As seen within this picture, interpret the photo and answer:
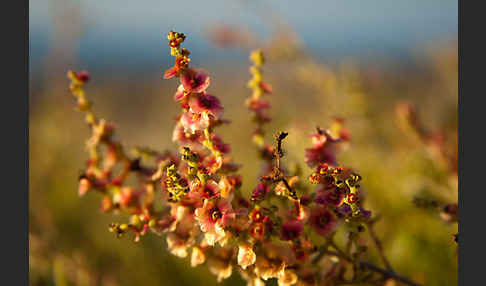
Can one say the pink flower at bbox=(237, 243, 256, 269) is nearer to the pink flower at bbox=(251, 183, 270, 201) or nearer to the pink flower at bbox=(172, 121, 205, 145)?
the pink flower at bbox=(251, 183, 270, 201)

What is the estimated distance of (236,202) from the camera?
660mm

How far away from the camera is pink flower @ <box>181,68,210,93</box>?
0.58 meters

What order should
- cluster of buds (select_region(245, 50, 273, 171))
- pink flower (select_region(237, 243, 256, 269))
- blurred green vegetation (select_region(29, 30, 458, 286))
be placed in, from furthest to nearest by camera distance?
1. blurred green vegetation (select_region(29, 30, 458, 286))
2. cluster of buds (select_region(245, 50, 273, 171))
3. pink flower (select_region(237, 243, 256, 269))

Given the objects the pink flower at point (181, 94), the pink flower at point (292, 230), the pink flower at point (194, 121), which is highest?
the pink flower at point (181, 94)

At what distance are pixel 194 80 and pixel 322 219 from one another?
28 cm

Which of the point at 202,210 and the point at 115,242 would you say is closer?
the point at 202,210

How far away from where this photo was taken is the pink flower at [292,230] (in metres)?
0.62

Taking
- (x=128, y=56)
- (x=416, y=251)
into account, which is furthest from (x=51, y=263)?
(x=128, y=56)

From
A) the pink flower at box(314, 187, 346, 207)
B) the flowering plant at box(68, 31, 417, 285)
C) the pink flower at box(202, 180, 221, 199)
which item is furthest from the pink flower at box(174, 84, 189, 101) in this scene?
the pink flower at box(314, 187, 346, 207)

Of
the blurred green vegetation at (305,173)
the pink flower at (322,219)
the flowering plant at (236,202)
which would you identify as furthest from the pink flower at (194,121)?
the pink flower at (322,219)

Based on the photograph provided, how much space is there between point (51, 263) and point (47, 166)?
72cm

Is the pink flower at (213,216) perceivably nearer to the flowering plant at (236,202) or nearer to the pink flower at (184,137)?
the flowering plant at (236,202)

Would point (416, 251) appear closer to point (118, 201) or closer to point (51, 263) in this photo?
point (118, 201)

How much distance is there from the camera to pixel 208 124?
0.59 m
